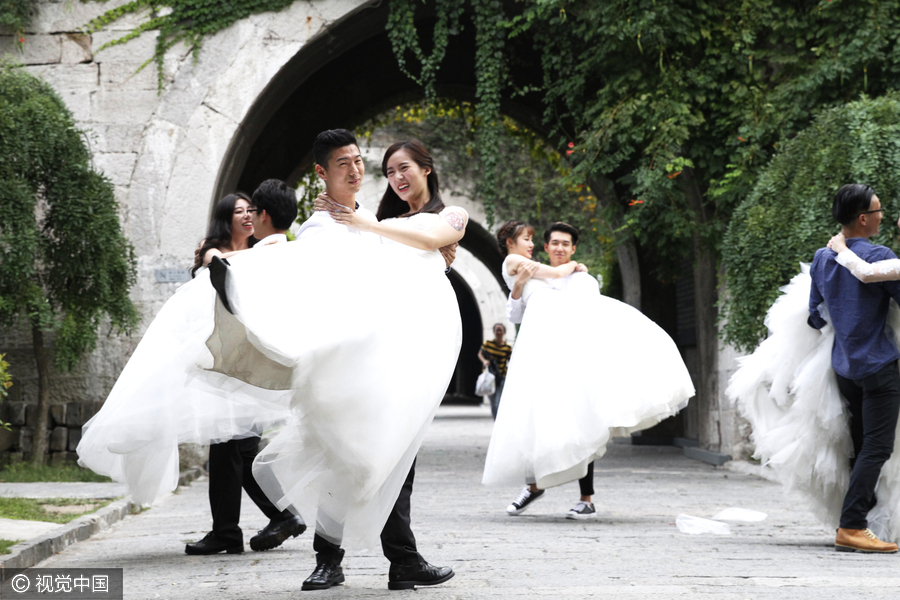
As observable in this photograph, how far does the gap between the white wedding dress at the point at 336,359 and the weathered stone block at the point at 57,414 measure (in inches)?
268

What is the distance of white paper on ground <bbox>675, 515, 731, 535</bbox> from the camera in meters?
6.06

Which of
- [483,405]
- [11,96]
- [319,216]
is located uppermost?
[11,96]

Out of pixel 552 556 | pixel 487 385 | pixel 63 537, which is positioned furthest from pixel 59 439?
pixel 487 385

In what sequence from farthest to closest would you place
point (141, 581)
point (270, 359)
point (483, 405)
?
point (483, 405), point (141, 581), point (270, 359)

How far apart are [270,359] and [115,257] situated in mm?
6791

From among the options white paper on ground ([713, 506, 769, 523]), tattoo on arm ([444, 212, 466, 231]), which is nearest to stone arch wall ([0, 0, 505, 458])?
white paper on ground ([713, 506, 769, 523])

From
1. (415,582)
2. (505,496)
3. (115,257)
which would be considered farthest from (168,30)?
(415,582)

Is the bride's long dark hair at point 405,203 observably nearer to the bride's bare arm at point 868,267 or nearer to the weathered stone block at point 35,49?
the bride's bare arm at point 868,267

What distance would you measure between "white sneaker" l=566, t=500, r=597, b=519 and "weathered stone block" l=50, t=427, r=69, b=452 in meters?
5.60

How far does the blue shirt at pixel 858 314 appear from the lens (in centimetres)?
524

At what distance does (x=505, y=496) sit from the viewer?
8320 mm

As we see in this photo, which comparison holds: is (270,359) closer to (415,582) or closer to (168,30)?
(415,582)

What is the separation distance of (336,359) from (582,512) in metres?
3.73

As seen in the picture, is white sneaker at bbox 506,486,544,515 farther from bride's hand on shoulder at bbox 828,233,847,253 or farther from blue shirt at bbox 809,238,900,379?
bride's hand on shoulder at bbox 828,233,847,253
